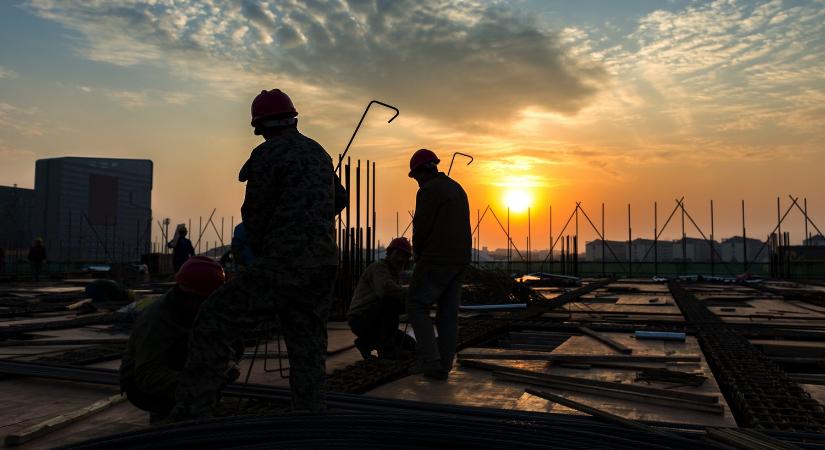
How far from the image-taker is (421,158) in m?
5.44

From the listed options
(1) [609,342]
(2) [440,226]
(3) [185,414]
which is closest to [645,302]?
(1) [609,342]

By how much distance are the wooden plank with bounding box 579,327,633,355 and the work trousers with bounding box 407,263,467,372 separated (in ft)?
6.73

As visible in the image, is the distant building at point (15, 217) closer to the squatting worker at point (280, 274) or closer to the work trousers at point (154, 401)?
the work trousers at point (154, 401)

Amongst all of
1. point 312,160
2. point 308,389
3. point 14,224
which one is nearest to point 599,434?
point 308,389

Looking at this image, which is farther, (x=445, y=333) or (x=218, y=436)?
(x=445, y=333)

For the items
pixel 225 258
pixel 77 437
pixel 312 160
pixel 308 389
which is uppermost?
pixel 312 160

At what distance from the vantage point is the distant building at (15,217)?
53219mm

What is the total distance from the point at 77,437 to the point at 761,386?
172 inches

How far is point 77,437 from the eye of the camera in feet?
10.6

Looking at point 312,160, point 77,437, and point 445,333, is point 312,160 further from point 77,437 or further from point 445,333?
point 445,333

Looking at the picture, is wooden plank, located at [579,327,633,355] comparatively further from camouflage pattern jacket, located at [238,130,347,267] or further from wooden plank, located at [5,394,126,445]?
wooden plank, located at [5,394,126,445]

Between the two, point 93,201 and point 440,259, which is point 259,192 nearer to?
point 440,259

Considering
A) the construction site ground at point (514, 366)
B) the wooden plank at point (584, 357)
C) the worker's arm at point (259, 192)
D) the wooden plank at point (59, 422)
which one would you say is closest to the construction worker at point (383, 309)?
the construction site ground at point (514, 366)

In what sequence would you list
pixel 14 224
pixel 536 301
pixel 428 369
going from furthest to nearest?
pixel 14 224 → pixel 536 301 → pixel 428 369
